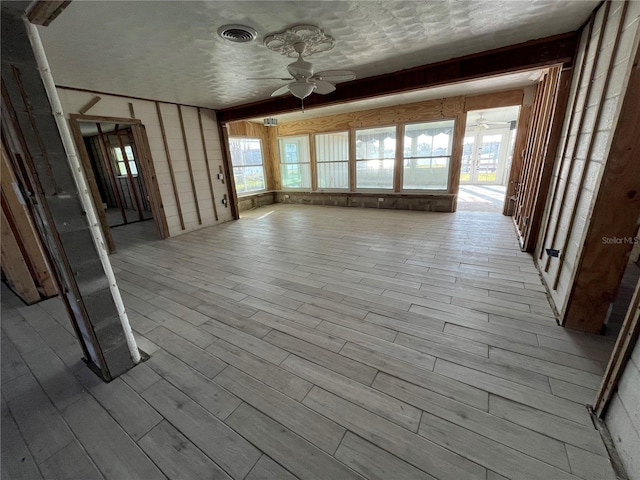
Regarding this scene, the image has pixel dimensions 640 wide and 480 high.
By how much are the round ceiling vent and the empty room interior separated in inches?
1.2

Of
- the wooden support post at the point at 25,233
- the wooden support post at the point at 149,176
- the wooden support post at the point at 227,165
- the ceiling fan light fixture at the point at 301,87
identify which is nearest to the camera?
the wooden support post at the point at 25,233

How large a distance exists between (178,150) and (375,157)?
190 inches

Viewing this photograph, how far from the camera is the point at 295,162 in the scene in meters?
8.28

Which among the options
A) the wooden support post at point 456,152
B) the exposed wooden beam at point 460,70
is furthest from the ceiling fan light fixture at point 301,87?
the wooden support post at point 456,152

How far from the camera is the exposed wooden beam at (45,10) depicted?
1.14 m

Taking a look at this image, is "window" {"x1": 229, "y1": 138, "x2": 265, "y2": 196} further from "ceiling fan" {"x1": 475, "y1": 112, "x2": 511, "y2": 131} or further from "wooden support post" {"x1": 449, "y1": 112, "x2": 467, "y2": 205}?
"ceiling fan" {"x1": 475, "y1": 112, "x2": 511, "y2": 131}

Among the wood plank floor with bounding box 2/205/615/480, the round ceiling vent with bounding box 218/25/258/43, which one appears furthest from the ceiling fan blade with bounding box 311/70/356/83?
the wood plank floor with bounding box 2/205/615/480

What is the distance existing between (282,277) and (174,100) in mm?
4218

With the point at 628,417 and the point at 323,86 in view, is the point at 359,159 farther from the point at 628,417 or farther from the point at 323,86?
the point at 628,417

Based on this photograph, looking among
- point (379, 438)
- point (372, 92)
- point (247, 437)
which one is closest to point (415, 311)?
point (379, 438)

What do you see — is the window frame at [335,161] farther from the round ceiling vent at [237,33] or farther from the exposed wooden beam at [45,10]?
the exposed wooden beam at [45,10]

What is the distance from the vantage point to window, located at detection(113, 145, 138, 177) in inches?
275

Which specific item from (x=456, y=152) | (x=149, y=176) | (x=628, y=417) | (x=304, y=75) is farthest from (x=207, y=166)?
(x=628, y=417)

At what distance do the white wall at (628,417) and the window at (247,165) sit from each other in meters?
7.64
